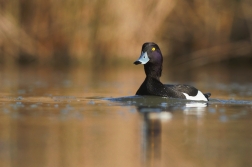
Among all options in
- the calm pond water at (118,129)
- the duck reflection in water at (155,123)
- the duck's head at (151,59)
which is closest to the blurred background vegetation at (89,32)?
the calm pond water at (118,129)

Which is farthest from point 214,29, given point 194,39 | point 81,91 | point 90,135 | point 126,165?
point 126,165

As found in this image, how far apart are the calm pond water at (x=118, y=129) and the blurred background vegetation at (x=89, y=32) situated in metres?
5.76

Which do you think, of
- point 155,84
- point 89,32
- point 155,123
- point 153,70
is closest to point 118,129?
point 155,123

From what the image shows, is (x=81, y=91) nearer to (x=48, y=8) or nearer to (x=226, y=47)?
(x=48, y=8)

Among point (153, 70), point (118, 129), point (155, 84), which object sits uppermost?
point (153, 70)

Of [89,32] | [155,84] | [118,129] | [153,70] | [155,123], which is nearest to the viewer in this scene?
[118,129]

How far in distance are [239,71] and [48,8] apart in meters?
5.52

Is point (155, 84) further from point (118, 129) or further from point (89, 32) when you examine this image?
point (89, 32)

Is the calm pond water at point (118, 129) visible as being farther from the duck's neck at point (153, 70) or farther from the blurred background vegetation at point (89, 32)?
the blurred background vegetation at point (89, 32)

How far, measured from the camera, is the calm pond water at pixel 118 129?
17.1ft

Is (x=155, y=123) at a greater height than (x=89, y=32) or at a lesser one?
lesser

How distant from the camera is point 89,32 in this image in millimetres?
17969

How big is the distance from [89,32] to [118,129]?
1151cm

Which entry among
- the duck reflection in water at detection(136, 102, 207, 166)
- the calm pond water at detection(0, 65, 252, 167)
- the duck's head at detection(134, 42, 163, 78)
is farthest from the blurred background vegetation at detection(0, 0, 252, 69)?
the duck reflection in water at detection(136, 102, 207, 166)
